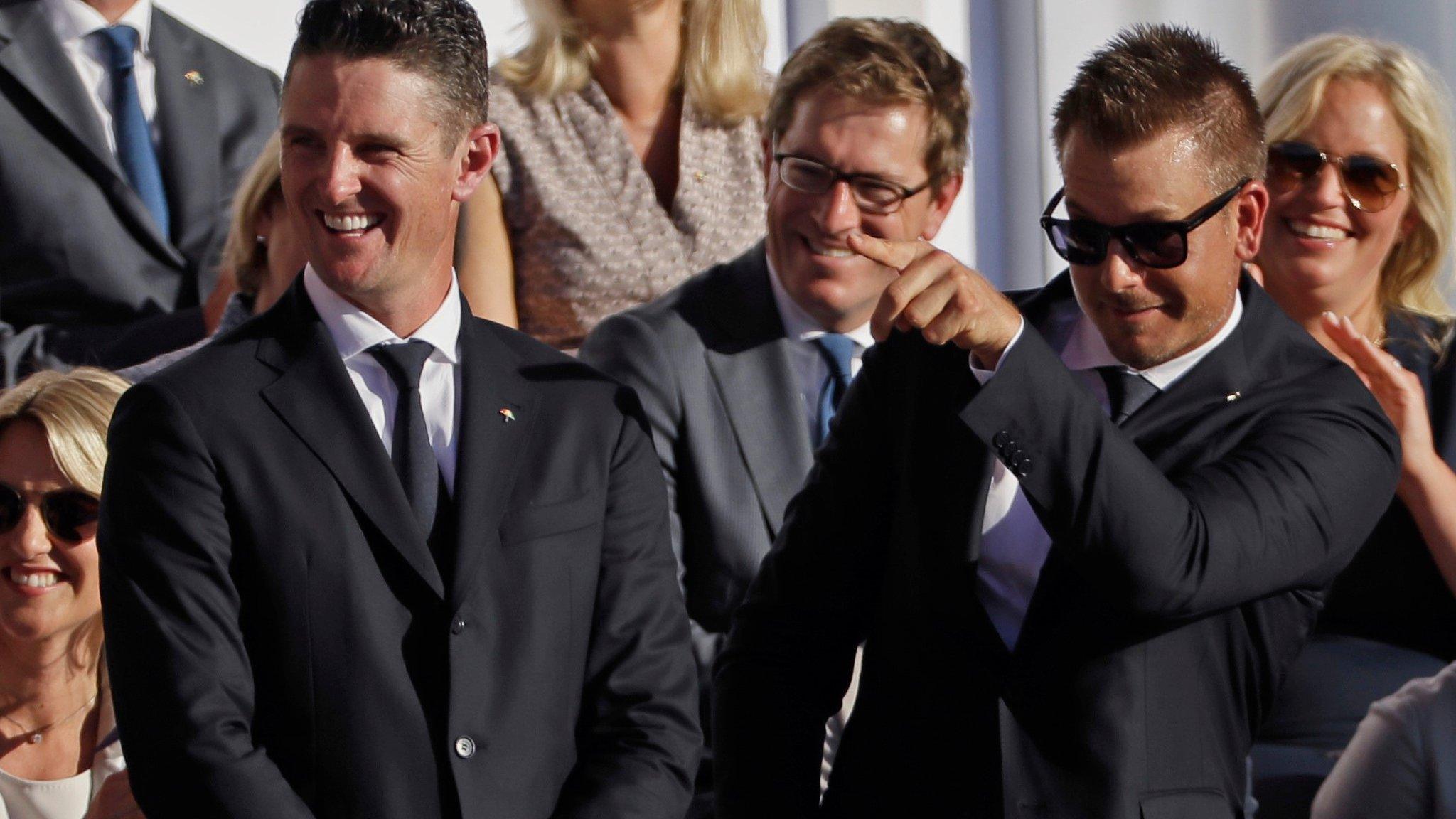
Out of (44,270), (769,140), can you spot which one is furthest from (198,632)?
(44,270)

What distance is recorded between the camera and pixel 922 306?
1.79 metres

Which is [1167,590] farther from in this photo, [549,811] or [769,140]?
[769,140]

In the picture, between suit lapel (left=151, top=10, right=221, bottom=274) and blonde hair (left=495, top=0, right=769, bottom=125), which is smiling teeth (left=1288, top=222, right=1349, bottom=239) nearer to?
blonde hair (left=495, top=0, right=769, bottom=125)

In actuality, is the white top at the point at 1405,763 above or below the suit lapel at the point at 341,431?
below

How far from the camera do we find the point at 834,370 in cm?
276

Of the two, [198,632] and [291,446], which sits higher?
[291,446]

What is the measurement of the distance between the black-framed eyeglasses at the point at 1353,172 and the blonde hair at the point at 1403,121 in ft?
0.18

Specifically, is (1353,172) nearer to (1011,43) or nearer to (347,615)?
(1011,43)

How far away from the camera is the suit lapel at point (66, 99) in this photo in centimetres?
328

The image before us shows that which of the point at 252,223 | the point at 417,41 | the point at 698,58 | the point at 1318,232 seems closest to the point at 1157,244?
the point at 417,41

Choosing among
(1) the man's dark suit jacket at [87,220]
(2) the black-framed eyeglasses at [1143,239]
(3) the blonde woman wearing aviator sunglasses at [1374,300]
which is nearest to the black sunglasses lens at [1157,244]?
(2) the black-framed eyeglasses at [1143,239]

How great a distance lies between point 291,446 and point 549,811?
460 millimetres

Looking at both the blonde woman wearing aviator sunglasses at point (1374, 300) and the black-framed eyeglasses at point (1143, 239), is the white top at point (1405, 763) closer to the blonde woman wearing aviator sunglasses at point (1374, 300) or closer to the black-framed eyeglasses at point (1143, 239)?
the blonde woman wearing aviator sunglasses at point (1374, 300)

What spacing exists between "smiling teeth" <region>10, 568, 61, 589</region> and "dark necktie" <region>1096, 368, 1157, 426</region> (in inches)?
58.1
